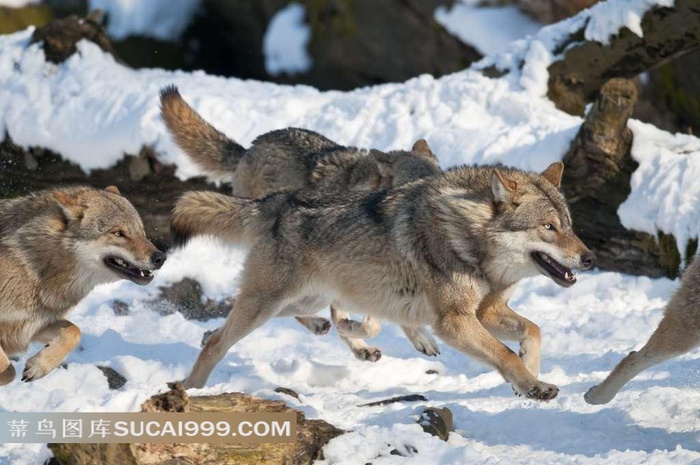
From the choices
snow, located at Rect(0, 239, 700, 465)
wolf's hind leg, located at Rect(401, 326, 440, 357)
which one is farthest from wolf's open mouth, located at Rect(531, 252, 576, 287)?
wolf's hind leg, located at Rect(401, 326, 440, 357)

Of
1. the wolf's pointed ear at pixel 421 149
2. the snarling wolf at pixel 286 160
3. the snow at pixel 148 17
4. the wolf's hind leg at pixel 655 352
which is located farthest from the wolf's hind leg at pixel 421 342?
the snow at pixel 148 17

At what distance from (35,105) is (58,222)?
5.35 m

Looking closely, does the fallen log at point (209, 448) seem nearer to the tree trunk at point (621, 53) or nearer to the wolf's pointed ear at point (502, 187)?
the wolf's pointed ear at point (502, 187)

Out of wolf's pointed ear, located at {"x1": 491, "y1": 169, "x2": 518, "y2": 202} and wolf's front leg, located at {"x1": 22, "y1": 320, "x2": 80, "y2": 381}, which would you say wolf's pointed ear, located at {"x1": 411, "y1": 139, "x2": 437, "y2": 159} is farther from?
wolf's front leg, located at {"x1": 22, "y1": 320, "x2": 80, "y2": 381}

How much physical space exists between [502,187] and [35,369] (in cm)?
299

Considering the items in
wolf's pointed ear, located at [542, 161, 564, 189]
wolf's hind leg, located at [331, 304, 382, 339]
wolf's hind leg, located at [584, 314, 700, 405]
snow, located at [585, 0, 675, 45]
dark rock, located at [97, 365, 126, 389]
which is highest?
snow, located at [585, 0, 675, 45]

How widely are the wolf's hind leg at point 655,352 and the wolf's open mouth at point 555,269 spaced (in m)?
0.61

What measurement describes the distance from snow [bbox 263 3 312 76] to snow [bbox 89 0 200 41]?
1.60 meters

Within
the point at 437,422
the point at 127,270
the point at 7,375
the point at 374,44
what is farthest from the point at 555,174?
the point at 374,44

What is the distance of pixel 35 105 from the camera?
1148cm

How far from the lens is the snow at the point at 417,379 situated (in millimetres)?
5668

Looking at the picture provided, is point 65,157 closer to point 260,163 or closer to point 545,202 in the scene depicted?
point 260,163

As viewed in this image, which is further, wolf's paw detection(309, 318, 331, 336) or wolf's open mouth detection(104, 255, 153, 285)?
wolf's paw detection(309, 318, 331, 336)

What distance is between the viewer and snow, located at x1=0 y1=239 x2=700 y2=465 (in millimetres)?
5668
